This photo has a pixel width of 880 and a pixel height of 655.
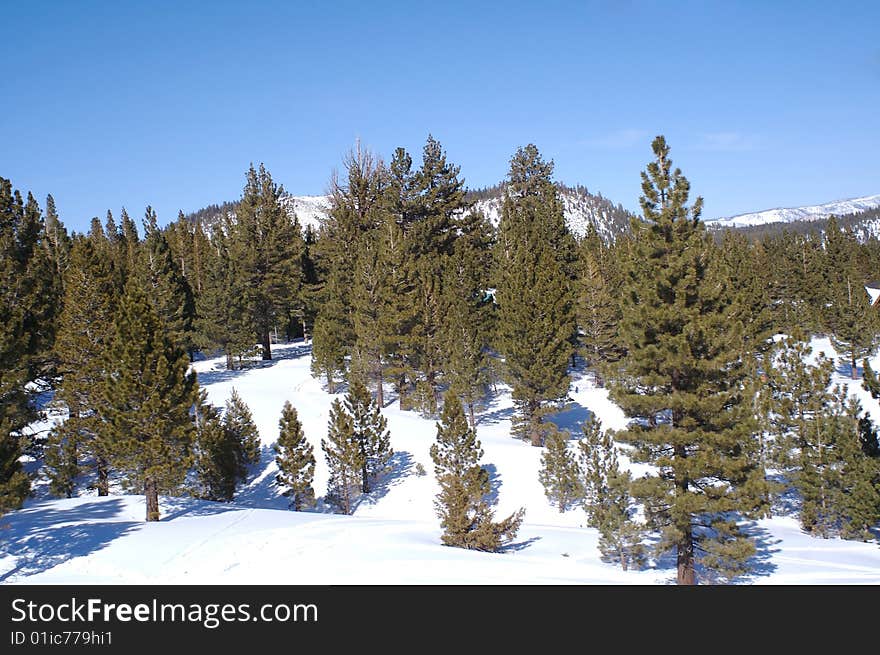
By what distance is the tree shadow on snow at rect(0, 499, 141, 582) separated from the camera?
1528 cm

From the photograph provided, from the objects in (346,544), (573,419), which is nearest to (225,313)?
(573,419)

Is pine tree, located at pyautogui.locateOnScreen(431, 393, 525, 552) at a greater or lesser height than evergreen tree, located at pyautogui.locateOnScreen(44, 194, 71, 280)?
lesser

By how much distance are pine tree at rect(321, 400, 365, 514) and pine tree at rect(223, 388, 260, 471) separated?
14.5ft

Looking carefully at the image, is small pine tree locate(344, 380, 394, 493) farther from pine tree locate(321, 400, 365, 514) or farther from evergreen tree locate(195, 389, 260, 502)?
evergreen tree locate(195, 389, 260, 502)

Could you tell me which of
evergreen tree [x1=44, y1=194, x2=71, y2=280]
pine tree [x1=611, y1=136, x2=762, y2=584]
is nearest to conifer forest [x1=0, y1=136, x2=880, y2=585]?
pine tree [x1=611, y1=136, x2=762, y2=584]

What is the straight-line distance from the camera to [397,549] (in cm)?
1647

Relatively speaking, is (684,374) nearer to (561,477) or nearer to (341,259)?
(561,477)

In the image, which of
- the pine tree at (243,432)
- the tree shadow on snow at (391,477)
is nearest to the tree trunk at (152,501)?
the pine tree at (243,432)

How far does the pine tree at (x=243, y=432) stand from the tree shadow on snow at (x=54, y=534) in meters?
6.36

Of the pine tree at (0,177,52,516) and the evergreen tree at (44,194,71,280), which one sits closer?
the pine tree at (0,177,52,516)

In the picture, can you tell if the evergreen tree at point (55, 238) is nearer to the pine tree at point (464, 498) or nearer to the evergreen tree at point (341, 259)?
the evergreen tree at point (341, 259)

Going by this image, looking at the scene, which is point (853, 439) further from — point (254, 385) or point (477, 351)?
point (254, 385)

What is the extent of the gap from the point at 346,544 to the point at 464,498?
4.14 meters

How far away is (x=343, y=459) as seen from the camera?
24.4 metres
